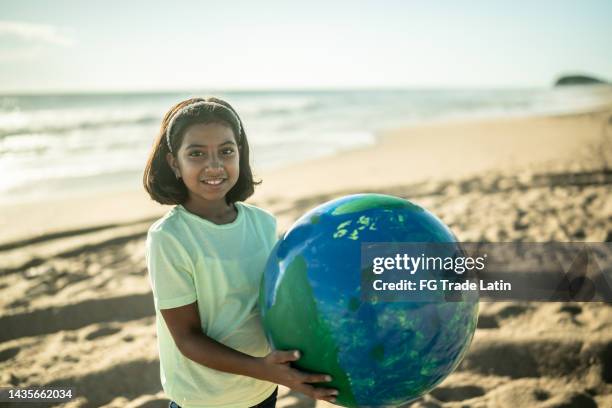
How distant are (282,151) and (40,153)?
7.11 m

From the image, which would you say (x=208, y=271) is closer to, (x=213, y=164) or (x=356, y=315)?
(x=213, y=164)

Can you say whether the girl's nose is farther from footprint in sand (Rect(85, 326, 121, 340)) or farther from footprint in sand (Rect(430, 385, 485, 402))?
footprint in sand (Rect(85, 326, 121, 340))

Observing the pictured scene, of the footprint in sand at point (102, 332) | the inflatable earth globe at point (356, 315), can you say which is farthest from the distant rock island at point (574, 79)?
the inflatable earth globe at point (356, 315)

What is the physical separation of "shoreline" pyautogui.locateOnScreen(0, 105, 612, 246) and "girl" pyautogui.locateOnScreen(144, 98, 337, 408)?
16.3 feet

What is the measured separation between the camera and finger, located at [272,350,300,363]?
172cm

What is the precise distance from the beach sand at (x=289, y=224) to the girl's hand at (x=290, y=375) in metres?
1.46

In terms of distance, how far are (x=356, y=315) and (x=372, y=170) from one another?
853cm

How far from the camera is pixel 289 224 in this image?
20.4 feet

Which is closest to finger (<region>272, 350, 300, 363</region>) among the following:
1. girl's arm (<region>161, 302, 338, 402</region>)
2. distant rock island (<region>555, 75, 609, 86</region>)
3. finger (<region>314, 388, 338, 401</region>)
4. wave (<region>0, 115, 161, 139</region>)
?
girl's arm (<region>161, 302, 338, 402</region>)

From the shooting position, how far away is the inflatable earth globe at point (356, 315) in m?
1.68

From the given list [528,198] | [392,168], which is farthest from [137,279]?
[392,168]

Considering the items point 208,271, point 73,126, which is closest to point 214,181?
point 208,271

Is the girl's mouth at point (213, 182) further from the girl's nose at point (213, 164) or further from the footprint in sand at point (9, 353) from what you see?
the footprint in sand at point (9, 353)

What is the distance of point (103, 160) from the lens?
12.2 meters
